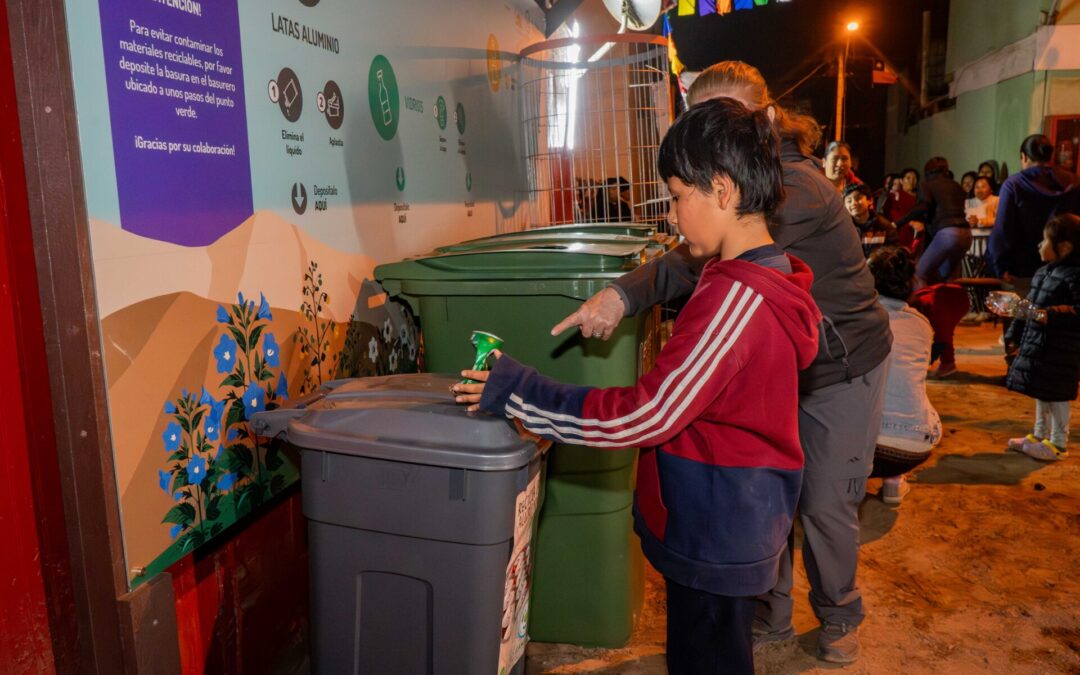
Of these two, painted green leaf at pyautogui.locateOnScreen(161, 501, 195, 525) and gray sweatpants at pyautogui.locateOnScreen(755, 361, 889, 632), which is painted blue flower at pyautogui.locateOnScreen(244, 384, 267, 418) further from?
gray sweatpants at pyautogui.locateOnScreen(755, 361, 889, 632)

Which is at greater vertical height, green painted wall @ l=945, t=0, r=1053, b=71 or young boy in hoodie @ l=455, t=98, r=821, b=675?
green painted wall @ l=945, t=0, r=1053, b=71

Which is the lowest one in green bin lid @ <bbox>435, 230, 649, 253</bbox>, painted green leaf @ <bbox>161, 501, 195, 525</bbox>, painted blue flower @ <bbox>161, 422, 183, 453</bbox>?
painted green leaf @ <bbox>161, 501, 195, 525</bbox>

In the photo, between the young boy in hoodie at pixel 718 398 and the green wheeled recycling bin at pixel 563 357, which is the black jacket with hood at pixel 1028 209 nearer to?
the green wheeled recycling bin at pixel 563 357

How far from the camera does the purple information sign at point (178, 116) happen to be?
1647mm

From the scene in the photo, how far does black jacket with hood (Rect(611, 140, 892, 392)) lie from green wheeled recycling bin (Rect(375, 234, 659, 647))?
135mm

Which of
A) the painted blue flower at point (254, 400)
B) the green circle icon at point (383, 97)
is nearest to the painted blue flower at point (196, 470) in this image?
the painted blue flower at point (254, 400)

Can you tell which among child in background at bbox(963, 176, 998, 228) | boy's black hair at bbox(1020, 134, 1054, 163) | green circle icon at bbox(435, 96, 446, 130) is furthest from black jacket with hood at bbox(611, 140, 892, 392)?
child in background at bbox(963, 176, 998, 228)

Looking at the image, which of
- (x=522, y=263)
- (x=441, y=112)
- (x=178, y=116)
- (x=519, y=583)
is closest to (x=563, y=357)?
(x=522, y=263)

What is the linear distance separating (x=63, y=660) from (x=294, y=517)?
743mm

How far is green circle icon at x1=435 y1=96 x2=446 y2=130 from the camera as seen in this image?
342 centimetres

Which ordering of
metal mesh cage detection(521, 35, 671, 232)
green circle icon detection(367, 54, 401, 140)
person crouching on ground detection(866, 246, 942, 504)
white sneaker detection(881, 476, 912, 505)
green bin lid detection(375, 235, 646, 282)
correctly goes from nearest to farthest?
green bin lid detection(375, 235, 646, 282) < green circle icon detection(367, 54, 401, 140) < person crouching on ground detection(866, 246, 942, 504) < white sneaker detection(881, 476, 912, 505) < metal mesh cage detection(521, 35, 671, 232)

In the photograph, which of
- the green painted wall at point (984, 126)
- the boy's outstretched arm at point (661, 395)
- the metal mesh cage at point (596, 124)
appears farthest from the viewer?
the green painted wall at point (984, 126)

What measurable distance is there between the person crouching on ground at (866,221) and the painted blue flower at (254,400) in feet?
15.7

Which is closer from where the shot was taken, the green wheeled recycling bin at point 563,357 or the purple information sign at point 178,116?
the purple information sign at point 178,116
